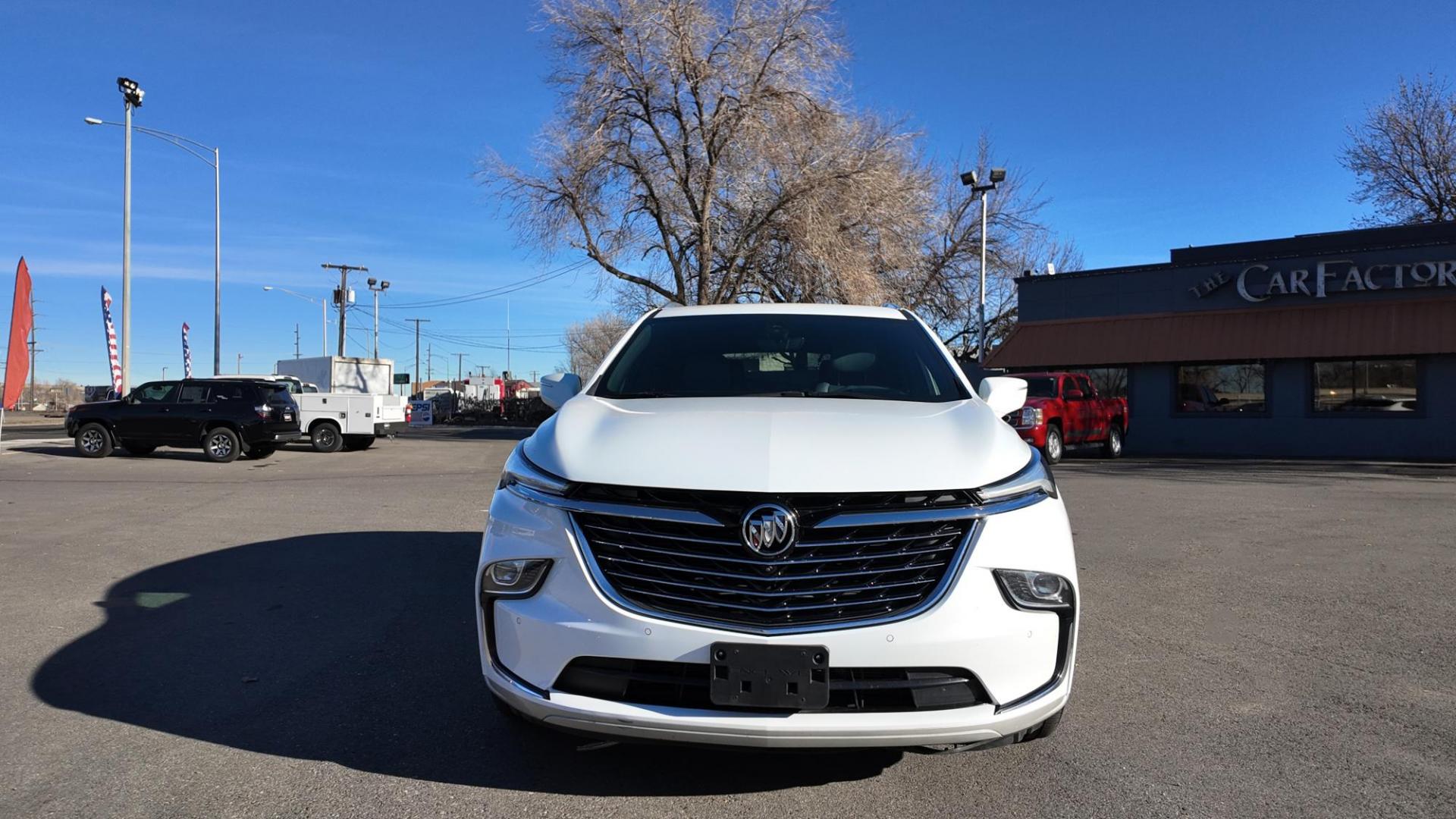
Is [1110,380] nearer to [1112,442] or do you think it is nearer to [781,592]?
[1112,442]

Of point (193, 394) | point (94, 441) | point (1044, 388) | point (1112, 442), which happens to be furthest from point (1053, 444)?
point (94, 441)

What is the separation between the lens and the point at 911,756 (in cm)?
349

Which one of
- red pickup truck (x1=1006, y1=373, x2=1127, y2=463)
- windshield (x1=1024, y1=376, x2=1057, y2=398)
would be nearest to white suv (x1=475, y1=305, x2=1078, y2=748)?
red pickup truck (x1=1006, y1=373, x2=1127, y2=463)

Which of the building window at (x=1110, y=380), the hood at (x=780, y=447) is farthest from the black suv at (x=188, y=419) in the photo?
the building window at (x=1110, y=380)

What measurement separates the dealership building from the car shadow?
22.2m

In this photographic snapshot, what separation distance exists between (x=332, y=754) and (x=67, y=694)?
1590mm

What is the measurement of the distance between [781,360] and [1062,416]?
1525 centimetres

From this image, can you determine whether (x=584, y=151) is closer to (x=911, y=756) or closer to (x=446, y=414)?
(x=911, y=756)

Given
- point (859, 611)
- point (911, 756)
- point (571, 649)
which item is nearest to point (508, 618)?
point (571, 649)

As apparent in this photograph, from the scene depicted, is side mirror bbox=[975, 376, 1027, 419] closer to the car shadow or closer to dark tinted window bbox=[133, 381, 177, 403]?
the car shadow

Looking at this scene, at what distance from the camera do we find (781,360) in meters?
4.43

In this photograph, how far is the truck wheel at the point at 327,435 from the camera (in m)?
22.0

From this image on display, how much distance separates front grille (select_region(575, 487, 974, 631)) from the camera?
9.03 feet

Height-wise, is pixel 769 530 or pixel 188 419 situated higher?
pixel 188 419
